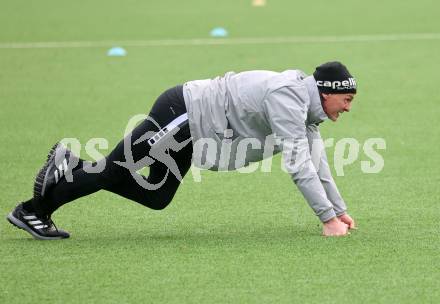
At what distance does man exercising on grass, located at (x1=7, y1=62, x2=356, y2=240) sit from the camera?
6.48m

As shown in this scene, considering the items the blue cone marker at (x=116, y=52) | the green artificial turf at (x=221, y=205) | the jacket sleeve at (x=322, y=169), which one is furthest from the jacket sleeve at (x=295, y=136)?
the blue cone marker at (x=116, y=52)

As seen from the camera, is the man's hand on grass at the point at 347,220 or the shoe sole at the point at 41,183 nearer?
the shoe sole at the point at 41,183

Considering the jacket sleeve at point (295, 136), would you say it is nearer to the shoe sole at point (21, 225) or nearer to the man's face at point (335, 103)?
the man's face at point (335, 103)

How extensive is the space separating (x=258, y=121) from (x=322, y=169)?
0.71m

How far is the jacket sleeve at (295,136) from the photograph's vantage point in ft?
21.1

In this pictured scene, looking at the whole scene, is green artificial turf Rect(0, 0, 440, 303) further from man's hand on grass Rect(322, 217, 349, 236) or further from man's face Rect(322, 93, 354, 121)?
man's face Rect(322, 93, 354, 121)

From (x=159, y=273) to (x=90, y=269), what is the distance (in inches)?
16.4

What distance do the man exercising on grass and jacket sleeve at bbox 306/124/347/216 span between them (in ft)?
0.53

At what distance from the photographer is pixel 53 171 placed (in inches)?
265

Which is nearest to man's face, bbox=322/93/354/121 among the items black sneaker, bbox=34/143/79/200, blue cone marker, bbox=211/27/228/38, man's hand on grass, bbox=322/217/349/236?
man's hand on grass, bbox=322/217/349/236

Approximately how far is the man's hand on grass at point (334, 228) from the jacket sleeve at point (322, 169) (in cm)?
25

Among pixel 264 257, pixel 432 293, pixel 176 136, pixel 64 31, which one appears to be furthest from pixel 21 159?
pixel 64 31

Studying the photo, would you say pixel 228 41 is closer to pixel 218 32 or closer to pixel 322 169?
pixel 218 32

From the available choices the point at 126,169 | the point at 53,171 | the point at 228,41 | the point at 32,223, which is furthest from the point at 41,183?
the point at 228,41
